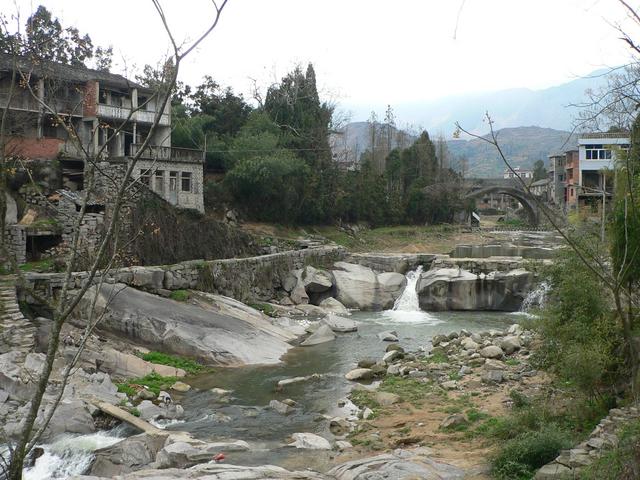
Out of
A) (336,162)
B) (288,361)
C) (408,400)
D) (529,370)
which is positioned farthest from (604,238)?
(336,162)

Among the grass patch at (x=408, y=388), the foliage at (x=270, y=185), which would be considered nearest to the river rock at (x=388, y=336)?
the grass patch at (x=408, y=388)

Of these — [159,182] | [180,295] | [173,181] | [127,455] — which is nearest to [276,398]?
[127,455]

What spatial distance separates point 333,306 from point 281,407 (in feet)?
Result: 49.1

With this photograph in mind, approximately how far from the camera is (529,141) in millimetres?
196000

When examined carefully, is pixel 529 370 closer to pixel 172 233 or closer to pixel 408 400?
pixel 408 400

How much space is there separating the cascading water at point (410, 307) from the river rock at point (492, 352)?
7.97m

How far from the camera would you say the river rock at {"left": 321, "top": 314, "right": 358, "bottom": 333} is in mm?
24625

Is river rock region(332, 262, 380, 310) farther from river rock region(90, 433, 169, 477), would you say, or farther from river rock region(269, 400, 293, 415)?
river rock region(90, 433, 169, 477)

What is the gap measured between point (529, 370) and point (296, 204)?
27.0 meters

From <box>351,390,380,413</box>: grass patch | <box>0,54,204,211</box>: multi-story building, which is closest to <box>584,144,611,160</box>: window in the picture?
<box>0,54,204,211</box>: multi-story building

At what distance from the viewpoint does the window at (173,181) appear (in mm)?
33281

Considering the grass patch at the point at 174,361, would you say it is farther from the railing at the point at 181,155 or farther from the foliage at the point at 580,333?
the railing at the point at 181,155

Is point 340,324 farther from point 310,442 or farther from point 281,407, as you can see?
point 310,442

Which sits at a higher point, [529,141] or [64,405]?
[529,141]
